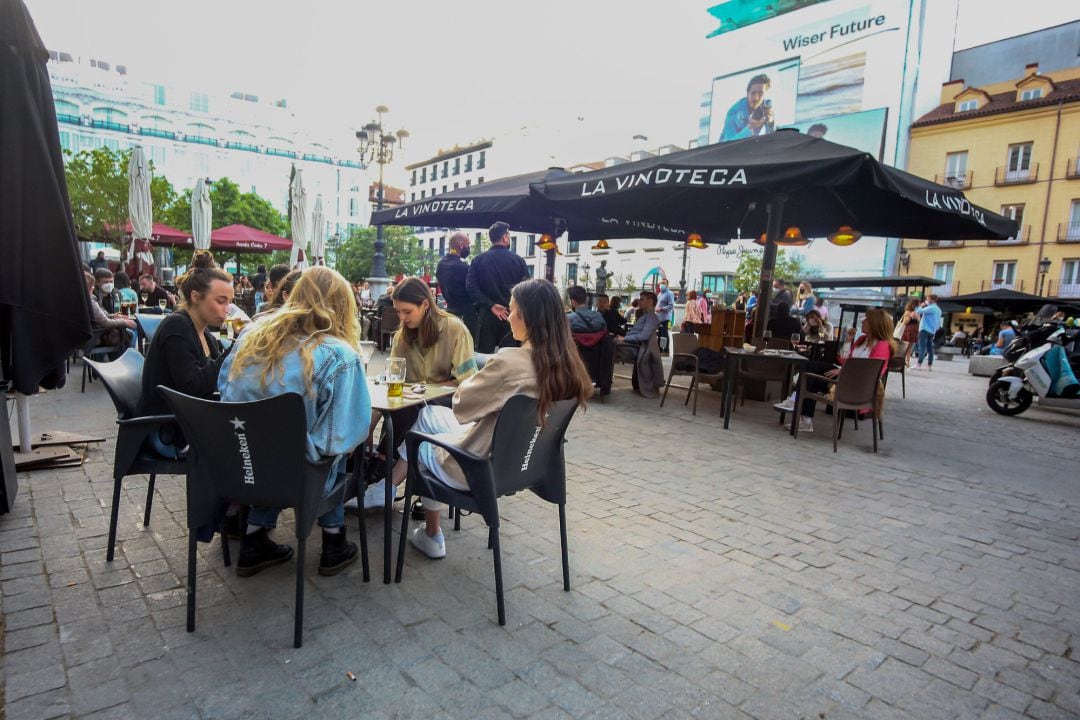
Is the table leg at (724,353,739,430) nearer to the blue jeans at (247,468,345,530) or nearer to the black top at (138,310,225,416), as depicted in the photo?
the blue jeans at (247,468,345,530)

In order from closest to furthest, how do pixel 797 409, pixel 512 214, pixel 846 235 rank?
1. pixel 797 409
2. pixel 846 235
3. pixel 512 214

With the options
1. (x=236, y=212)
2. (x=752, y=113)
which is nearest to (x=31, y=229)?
(x=236, y=212)

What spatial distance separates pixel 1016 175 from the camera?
3092 centimetres

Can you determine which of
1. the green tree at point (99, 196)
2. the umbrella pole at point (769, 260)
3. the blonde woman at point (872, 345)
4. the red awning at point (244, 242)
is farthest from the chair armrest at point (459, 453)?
the green tree at point (99, 196)

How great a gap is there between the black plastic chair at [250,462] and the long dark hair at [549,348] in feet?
3.06

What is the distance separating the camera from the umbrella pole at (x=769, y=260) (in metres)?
7.06

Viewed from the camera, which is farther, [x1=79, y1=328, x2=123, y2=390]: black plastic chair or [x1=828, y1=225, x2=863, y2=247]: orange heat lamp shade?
[x1=828, y1=225, x2=863, y2=247]: orange heat lamp shade

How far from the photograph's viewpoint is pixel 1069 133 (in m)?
29.5

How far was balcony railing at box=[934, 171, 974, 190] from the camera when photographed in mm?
32594

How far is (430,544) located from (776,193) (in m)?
5.99

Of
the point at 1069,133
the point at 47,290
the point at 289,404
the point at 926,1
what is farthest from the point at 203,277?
the point at 926,1

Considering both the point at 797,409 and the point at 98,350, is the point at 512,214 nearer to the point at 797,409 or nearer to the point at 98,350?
the point at 797,409

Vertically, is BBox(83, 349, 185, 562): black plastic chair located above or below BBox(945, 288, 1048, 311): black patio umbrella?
below

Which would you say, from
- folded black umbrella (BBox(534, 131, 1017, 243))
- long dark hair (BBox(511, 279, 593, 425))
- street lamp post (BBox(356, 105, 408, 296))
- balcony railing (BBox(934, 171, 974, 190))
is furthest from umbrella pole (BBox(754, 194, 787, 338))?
balcony railing (BBox(934, 171, 974, 190))
